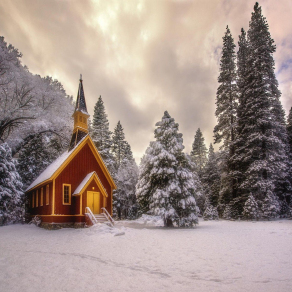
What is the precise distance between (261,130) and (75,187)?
19833 millimetres

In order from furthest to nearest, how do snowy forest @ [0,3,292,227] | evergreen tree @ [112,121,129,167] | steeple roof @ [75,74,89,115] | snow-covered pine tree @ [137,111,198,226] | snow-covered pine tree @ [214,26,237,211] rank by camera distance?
evergreen tree @ [112,121,129,167], snow-covered pine tree @ [214,26,237,211], steeple roof @ [75,74,89,115], snowy forest @ [0,3,292,227], snow-covered pine tree @ [137,111,198,226]

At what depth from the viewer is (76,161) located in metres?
17.5

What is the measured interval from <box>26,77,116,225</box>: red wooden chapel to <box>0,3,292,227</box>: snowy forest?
107 inches

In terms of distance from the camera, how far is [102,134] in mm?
34000

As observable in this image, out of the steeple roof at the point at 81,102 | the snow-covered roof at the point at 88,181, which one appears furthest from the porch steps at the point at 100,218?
the steeple roof at the point at 81,102

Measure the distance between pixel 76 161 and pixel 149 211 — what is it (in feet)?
24.2

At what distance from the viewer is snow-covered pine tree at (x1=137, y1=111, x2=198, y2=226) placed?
16.6 meters

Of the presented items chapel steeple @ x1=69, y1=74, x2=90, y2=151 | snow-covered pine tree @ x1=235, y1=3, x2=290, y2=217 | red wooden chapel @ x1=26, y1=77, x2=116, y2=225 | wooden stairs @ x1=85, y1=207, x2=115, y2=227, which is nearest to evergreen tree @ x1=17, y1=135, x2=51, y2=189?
red wooden chapel @ x1=26, y1=77, x2=116, y2=225

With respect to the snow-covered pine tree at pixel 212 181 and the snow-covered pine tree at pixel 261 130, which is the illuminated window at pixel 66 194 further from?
the snow-covered pine tree at pixel 212 181

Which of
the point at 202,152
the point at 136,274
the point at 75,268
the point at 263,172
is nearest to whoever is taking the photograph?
the point at 136,274

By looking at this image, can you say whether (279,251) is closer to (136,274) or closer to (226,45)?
(136,274)

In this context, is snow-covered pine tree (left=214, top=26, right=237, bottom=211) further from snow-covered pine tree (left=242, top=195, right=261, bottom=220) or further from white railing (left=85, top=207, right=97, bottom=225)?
white railing (left=85, top=207, right=97, bottom=225)

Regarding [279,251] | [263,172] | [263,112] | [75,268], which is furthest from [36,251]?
[263,112]

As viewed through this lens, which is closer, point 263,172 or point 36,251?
point 36,251
